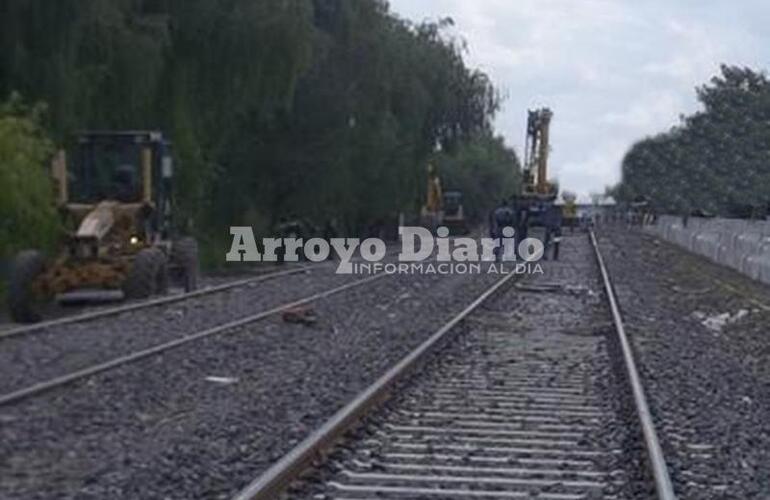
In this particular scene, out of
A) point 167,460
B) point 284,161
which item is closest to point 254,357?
point 167,460

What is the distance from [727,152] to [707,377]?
8167 cm

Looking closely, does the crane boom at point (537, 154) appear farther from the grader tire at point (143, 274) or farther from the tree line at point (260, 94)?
the grader tire at point (143, 274)

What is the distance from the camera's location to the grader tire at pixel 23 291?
28.8 m

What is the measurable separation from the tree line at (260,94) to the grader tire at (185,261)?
119 inches

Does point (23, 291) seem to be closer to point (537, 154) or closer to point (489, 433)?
point (489, 433)

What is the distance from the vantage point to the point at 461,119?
8338cm

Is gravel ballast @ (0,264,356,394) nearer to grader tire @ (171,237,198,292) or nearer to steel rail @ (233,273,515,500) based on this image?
grader tire @ (171,237,198,292)

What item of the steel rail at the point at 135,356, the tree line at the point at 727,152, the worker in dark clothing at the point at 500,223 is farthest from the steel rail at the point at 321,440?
the tree line at the point at 727,152

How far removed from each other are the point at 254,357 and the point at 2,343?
146 inches

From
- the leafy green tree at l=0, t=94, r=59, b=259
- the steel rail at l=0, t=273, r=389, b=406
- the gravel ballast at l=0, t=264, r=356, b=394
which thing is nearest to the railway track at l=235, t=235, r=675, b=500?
the steel rail at l=0, t=273, r=389, b=406

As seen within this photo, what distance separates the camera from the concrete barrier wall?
167ft

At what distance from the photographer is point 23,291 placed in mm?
28734

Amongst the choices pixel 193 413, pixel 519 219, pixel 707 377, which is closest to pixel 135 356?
pixel 193 413

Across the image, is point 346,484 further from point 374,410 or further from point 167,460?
point 374,410
